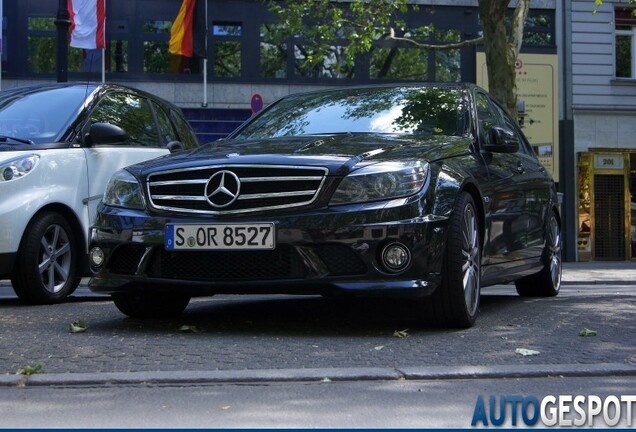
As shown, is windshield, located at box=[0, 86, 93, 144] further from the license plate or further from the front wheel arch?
the license plate

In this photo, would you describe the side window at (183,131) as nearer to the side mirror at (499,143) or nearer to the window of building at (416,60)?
the side mirror at (499,143)

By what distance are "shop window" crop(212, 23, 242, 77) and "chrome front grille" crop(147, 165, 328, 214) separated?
2071 centimetres

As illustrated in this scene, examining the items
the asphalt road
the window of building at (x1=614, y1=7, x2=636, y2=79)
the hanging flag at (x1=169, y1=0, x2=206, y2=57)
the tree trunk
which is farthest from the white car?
the window of building at (x1=614, y1=7, x2=636, y2=79)

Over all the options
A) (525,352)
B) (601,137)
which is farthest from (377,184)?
(601,137)

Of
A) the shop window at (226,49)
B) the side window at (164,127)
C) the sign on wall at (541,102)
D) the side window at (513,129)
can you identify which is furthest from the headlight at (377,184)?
the sign on wall at (541,102)

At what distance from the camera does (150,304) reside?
Answer: 6590mm

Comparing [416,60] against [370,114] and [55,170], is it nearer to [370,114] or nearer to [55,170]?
[55,170]

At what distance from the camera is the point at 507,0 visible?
1788 centimetres

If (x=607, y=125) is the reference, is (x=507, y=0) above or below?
above

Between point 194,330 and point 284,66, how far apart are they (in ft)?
68.7

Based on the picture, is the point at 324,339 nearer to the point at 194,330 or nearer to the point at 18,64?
the point at 194,330

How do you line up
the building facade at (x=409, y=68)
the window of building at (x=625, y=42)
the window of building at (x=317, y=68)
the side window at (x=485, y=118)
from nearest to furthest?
the side window at (x=485, y=118) < the building facade at (x=409, y=68) < the window of building at (x=317, y=68) < the window of building at (x=625, y=42)

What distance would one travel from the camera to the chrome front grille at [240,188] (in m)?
5.65

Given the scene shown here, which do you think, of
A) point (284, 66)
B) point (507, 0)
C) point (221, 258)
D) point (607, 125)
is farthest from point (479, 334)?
point (607, 125)
